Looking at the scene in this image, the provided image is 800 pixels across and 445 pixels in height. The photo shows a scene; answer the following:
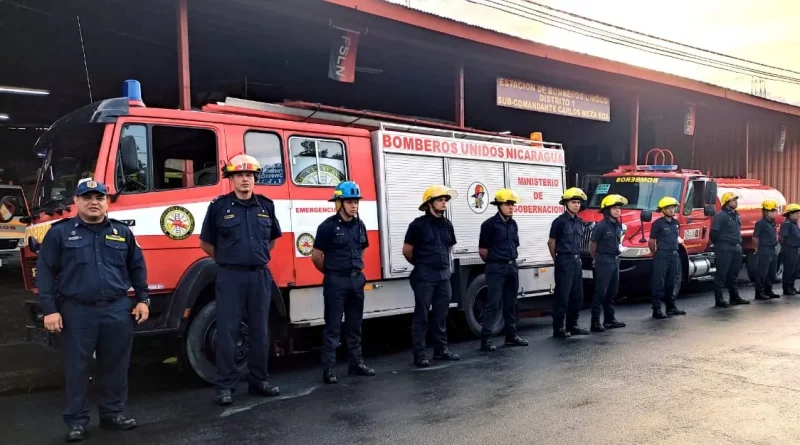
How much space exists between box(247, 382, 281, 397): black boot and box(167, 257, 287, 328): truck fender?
0.83 m

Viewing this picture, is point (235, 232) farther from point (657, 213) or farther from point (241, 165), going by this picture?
point (657, 213)

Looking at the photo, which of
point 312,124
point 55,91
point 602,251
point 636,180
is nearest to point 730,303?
point 636,180

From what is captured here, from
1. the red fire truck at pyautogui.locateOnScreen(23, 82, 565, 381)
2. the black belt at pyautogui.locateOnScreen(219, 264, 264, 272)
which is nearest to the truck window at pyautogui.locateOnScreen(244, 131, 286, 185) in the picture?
the red fire truck at pyautogui.locateOnScreen(23, 82, 565, 381)

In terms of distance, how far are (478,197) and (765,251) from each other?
22.7ft

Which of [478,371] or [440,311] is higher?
[440,311]

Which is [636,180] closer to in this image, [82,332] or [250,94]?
[250,94]

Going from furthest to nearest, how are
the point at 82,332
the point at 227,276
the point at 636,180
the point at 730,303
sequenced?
the point at 636,180
the point at 730,303
the point at 227,276
the point at 82,332

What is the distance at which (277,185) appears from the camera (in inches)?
264

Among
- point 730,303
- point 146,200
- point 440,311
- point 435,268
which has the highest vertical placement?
point 146,200

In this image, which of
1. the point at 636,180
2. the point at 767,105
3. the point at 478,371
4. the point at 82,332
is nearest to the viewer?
the point at 82,332

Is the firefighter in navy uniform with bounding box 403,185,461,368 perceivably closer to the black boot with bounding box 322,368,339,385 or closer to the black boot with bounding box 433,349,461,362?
the black boot with bounding box 433,349,461,362

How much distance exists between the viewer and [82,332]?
4668 mm

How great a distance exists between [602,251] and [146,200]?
20.1 ft

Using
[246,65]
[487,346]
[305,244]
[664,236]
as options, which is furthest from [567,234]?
[246,65]
